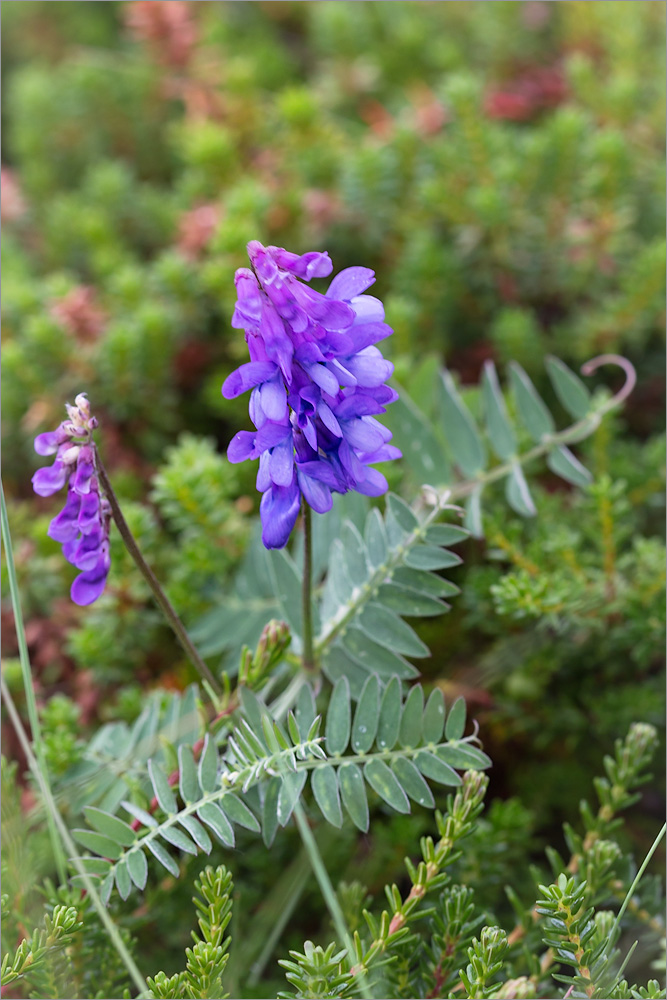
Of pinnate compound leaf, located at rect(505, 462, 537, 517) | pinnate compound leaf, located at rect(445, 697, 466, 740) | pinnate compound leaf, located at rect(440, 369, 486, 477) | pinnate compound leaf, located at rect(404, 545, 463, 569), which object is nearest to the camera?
pinnate compound leaf, located at rect(445, 697, 466, 740)

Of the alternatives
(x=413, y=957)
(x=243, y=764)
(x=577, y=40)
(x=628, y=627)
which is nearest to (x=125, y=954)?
(x=243, y=764)

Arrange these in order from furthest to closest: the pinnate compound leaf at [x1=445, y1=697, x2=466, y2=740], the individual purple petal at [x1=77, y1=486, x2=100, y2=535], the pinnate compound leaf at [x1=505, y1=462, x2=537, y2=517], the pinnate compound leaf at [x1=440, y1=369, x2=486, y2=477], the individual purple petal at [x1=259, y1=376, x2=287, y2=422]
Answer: the pinnate compound leaf at [x1=440, y1=369, x2=486, y2=477]
the pinnate compound leaf at [x1=505, y1=462, x2=537, y2=517]
the pinnate compound leaf at [x1=445, y1=697, x2=466, y2=740]
the individual purple petal at [x1=77, y1=486, x2=100, y2=535]
the individual purple petal at [x1=259, y1=376, x2=287, y2=422]

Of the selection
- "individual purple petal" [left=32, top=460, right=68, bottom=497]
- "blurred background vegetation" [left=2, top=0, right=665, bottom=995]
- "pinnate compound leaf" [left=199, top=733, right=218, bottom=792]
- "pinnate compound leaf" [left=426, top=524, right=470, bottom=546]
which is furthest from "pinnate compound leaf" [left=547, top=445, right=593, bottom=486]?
"individual purple petal" [left=32, top=460, right=68, bottom=497]

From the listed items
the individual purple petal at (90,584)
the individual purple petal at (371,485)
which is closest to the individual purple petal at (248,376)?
the individual purple petal at (371,485)

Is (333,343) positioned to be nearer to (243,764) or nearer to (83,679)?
(243,764)

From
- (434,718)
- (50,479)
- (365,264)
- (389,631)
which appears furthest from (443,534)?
(365,264)

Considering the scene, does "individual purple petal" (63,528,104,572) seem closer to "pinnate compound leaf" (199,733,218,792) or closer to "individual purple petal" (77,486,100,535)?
"individual purple petal" (77,486,100,535)
